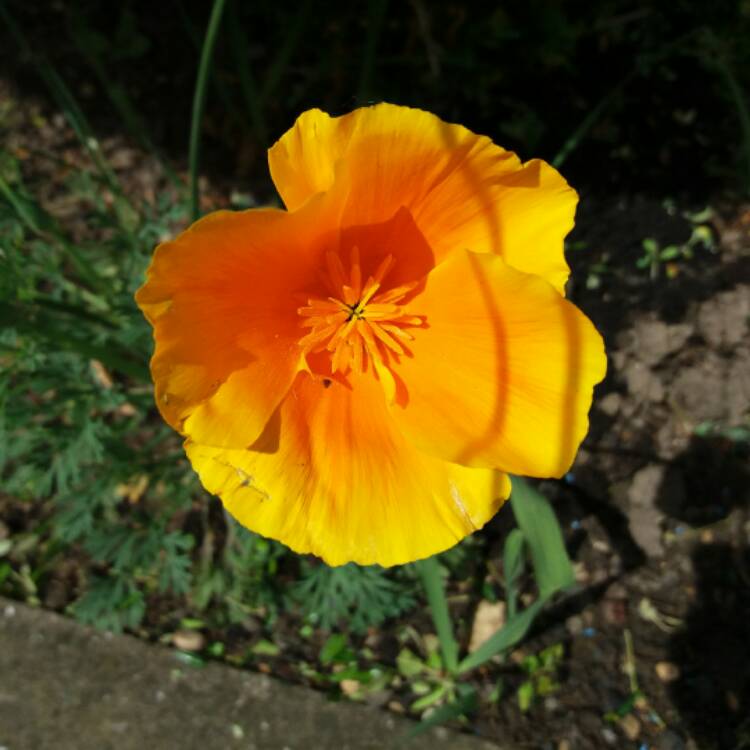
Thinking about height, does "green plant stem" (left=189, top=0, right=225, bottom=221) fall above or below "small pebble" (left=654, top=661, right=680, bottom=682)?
above

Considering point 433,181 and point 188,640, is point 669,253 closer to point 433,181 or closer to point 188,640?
point 433,181

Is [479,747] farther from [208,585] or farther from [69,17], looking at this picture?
[69,17]

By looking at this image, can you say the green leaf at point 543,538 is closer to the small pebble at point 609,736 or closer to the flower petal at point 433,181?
the flower petal at point 433,181

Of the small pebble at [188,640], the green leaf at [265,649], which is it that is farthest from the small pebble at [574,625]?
the small pebble at [188,640]

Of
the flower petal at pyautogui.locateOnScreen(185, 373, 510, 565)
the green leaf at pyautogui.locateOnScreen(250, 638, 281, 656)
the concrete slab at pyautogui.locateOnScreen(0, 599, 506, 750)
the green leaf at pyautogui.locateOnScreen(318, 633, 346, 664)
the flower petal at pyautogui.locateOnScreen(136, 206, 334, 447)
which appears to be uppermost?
the flower petal at pyautogui.locateOnScreen(136, 206, 334, 447)

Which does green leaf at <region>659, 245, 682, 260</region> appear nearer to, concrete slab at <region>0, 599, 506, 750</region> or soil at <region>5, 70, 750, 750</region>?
soil at <region>5, 70, 750, 750</region>

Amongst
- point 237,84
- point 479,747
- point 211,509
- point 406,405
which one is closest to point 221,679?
point 211,509

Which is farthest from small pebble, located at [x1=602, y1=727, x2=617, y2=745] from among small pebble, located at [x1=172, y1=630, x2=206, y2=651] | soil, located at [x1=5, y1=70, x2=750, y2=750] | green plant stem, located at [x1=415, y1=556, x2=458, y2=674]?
small pebble, located at [x1=172, y1=630, x2=206, y2=651]

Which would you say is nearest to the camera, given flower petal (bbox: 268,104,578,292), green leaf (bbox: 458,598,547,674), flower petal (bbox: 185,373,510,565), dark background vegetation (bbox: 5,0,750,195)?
flower petal (bbox: 268,104,578,292)
